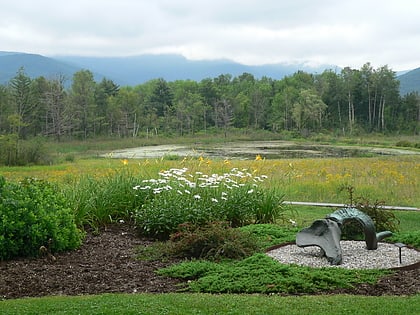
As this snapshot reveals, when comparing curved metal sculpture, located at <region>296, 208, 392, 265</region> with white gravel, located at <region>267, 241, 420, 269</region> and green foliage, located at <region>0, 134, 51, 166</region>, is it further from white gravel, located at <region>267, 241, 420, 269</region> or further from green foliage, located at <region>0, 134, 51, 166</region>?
green foliage, located at <region>0, 134, 51, 166</region>

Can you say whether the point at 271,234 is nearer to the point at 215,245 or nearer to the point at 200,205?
the point at 200,205

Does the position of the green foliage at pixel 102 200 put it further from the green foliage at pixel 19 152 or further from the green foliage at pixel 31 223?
the green foliage at pixel 19 152

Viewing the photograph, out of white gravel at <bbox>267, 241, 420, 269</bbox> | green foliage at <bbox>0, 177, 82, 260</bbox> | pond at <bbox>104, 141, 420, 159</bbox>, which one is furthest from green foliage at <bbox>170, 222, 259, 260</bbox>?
pond at <bbox>104, 141, 420, 159</bbox>

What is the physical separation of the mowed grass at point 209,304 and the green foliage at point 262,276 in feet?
1.23

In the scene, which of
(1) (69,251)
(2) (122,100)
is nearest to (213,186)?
(1) (69,251)

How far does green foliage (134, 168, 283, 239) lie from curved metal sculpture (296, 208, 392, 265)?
5.42 feet

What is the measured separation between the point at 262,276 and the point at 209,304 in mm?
1223

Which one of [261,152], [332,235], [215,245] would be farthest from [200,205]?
[261,152]

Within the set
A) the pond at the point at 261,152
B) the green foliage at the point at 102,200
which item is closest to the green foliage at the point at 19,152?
the pond at the point at 261,152

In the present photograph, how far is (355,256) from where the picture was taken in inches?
285

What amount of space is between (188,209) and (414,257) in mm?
3626

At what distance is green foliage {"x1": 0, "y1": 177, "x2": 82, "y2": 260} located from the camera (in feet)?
22.8

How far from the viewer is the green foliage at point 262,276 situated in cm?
565

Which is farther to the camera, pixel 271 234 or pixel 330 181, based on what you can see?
pixel 330 181
